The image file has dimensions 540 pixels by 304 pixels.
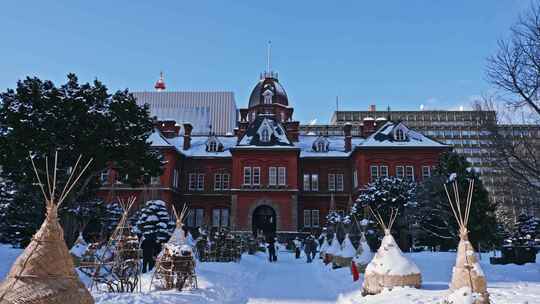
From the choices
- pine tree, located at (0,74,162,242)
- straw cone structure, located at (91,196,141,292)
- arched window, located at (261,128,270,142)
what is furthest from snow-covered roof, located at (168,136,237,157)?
straw cone structure, located at (91,196,141,292)

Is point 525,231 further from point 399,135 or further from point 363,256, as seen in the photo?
point 363,256

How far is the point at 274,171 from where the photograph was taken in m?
35.9

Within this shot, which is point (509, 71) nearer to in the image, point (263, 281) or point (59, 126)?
point (263, 281)

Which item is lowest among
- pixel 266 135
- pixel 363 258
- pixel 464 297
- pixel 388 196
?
pixel 363 258

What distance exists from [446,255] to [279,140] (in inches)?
766

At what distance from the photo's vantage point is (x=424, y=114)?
9000 cm

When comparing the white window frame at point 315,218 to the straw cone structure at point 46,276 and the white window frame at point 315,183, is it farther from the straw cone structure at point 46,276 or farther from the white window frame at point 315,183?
the straw cone structure at point 46,276

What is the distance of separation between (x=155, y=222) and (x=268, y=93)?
100ft

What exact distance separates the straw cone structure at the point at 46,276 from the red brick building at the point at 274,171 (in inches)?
1066

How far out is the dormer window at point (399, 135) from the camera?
36094 mm

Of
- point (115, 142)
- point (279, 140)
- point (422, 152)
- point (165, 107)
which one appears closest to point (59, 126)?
point (115, 142)

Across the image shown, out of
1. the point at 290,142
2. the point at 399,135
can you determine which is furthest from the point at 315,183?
the point at 399,135

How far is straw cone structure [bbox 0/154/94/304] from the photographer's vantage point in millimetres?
4777

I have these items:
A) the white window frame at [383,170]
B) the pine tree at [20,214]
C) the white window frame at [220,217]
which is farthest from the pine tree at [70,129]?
the white window frame at [383,170]
